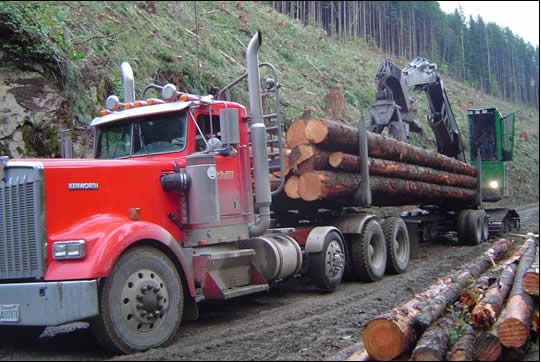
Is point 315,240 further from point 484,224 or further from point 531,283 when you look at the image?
point 484,224

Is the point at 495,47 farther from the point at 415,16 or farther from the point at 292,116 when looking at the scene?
the point at 415,16

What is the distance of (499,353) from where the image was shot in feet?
14.7

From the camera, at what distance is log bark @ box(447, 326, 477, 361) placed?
4.40 m

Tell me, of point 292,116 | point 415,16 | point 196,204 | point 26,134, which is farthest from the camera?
point 415,16

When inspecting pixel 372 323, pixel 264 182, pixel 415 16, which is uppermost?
pixel 415 16

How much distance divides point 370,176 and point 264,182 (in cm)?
341

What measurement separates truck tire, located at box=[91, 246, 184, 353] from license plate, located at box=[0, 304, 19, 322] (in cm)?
71

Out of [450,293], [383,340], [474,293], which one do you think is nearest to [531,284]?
[474,293]

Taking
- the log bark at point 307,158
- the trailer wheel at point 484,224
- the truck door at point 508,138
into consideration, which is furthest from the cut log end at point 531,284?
the truck door at point 508,138

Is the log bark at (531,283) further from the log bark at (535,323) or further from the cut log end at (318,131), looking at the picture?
the cut log end at (318,131)

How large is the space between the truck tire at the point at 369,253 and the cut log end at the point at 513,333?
4.67 metres

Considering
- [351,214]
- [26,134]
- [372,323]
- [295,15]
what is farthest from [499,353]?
[295,15]

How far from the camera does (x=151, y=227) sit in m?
5.57

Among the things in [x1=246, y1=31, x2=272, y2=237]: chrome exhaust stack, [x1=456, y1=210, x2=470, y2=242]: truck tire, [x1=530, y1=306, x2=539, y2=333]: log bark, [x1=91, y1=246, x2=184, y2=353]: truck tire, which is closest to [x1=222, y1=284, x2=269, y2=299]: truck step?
[x1=246, y1=31, x2=272, y2=237]: chrome exhaust stack
